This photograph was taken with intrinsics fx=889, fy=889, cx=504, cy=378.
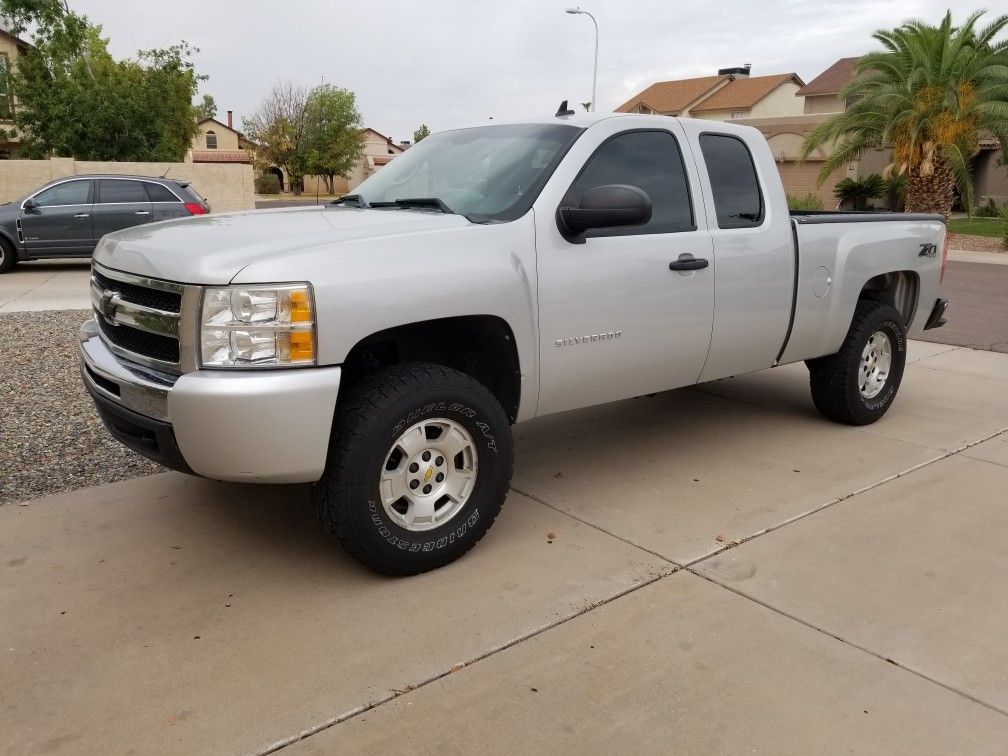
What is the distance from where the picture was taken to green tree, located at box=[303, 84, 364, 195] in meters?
68.0

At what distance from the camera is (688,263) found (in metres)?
4.57

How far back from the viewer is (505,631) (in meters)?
3.36

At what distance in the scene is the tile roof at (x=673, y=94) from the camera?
62.2 meters

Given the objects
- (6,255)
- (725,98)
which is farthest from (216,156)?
(6,255)

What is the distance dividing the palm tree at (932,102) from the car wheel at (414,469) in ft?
71.0

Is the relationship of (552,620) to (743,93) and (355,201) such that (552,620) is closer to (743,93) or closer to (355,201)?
(355,201)

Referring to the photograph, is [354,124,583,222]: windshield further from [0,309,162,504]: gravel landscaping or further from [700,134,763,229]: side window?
[0,309,162,504]: gravel landscaping

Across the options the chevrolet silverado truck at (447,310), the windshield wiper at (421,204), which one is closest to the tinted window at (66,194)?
the chevrolet silverado truck at (447,310)

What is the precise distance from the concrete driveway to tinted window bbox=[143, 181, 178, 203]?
12.0 meters

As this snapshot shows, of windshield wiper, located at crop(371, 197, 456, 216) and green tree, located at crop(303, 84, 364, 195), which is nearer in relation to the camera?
windshield wiper, located at crop(371, 197, 456, 216)

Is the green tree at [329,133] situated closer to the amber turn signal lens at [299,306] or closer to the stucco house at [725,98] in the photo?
the stucco house at [725,98]

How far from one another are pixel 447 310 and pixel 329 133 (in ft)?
226

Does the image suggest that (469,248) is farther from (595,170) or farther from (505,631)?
(505,631)

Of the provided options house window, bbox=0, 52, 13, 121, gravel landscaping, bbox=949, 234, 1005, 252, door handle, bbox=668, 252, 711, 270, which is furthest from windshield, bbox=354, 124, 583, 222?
house window, bbox=0, 52, 13, 121
